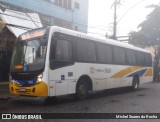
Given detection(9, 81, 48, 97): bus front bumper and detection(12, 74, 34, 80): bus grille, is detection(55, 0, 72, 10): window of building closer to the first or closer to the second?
detection(12, 74, 34, 80): bus grille

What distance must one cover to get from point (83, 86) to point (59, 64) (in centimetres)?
226

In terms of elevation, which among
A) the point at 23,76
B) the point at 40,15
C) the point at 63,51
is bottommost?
the point at 23,76

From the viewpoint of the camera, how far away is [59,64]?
12.6 metres

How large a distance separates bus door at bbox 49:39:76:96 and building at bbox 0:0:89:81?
6.38 metres

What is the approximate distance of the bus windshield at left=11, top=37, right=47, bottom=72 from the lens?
12.1 metres

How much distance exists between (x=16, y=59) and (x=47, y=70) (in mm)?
1816

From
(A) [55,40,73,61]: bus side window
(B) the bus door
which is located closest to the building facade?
(A) [55,40,73,61]: bus side window

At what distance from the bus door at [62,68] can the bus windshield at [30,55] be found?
0.43 meters

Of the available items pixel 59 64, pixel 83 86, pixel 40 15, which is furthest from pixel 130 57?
pixel 40 15

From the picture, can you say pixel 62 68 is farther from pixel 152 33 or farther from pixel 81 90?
pixel 152 33

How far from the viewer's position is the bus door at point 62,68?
12.3 meters

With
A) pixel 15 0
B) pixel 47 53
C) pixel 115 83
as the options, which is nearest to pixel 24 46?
pixel 47 53

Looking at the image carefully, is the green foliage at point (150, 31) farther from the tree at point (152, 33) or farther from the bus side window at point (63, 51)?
the bus side window at point (63, 51)

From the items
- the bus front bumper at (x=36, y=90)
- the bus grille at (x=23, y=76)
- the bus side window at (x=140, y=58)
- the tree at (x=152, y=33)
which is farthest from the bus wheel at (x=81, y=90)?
the tree at (x=152, y=33)
